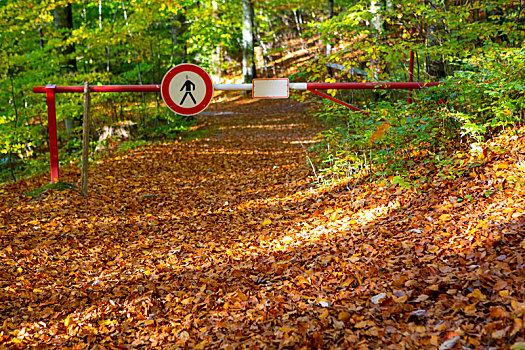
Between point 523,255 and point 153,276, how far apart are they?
10.9 feet

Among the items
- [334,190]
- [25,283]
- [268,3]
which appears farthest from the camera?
[268,3]

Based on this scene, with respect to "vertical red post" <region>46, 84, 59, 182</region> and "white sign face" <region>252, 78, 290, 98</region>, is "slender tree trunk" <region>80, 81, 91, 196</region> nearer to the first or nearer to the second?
"vertical red post" <region>46, 84, 59, 182</region>

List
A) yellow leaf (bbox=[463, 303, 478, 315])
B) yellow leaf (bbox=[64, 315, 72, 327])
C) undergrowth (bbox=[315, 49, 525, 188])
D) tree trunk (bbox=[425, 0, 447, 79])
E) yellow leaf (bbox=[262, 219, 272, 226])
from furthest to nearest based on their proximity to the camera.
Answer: tree trunk (bbox=[425, 0, 447, 79]) < yellow leaf (bbox=[262, 219, 272, 226]) < undergrowth (bbox=[315, 49, 525, 188]) < yellow leaf (bbox=[64, 315, 72, 327]) < yellow leaf (bbox=[463, 303, 478, 315])

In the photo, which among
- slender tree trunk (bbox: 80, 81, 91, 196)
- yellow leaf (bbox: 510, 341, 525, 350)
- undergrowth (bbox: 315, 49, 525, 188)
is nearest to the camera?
yellow leaf (bbox: 510, 341, 525, 350)

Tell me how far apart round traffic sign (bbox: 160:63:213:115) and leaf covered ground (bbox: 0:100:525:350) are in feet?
5.11

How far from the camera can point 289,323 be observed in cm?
309

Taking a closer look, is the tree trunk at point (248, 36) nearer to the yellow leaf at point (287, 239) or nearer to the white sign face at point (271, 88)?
the white sign face at point (271, 88)

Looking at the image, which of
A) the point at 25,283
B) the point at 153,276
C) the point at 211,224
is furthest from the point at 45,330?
the point at 211,224

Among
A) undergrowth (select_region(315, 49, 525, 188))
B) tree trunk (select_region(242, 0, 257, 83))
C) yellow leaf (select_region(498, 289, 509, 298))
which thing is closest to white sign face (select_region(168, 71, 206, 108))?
undergrowth (select_region(315, 49, 525, 188))

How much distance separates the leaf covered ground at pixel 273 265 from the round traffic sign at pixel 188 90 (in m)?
1.56

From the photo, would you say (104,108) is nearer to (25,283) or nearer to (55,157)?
(55,157)

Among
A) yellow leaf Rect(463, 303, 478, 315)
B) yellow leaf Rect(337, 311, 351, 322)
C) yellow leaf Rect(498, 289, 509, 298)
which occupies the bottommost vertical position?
yellow leaf Rect(337, 311, 351, 322)

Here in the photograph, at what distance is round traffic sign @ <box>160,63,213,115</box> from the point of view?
568 centimetres

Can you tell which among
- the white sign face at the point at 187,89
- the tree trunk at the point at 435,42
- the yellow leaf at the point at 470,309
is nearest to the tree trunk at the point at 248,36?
the tree trunk at the point at 435,42
